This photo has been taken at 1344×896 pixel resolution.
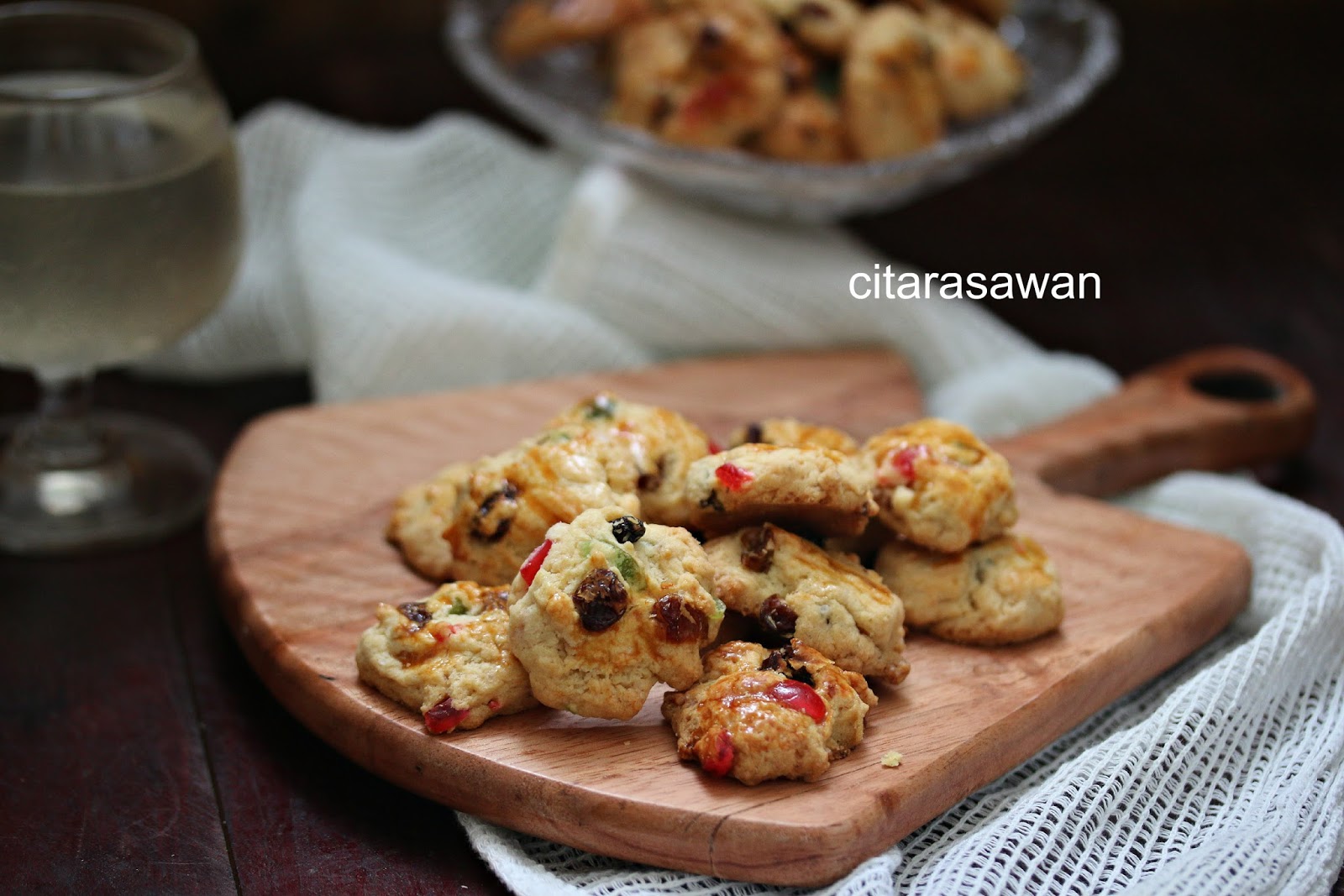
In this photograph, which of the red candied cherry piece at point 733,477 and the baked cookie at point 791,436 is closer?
the red candied cherry piece at point 733,477

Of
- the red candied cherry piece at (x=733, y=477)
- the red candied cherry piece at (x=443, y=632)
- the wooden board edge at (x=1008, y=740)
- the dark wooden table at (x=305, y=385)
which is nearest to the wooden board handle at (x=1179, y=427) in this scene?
the dark wooden table at (x=305, y=385)

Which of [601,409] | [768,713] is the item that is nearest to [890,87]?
[601,409]

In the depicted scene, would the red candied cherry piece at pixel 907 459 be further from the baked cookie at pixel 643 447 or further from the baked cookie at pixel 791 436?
the baked cookie at pixel 643 447

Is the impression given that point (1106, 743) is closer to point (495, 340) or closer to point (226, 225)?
point (495, 340)

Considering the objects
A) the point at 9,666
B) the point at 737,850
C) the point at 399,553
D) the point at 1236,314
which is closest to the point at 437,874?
the point at 737,850

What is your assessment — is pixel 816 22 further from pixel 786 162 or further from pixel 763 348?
pixel 763 348
